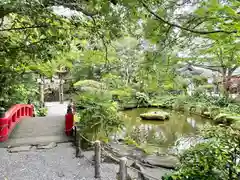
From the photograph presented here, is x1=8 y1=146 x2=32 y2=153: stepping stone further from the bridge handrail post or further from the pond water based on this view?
the pond water

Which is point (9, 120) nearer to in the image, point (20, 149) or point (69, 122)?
point (20, 149)

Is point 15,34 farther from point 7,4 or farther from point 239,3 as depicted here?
point 239,3

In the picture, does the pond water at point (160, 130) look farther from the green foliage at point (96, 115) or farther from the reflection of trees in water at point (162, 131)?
the green foliage at point (96, 115)

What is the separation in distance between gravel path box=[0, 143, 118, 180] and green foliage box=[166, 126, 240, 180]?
1.48 m

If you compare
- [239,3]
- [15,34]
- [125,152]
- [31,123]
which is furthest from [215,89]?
[239,3]

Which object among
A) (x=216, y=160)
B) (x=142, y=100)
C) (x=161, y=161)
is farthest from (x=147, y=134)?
(x=142, y=100)

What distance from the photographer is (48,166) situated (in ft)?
13.3

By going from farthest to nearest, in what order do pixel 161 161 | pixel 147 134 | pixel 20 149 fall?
1. pixel 147 134
2. pixel 161 161
3. pixel 20 149

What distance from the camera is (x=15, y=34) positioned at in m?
3.60

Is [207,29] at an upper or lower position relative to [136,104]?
upper

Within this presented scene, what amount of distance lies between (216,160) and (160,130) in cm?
682

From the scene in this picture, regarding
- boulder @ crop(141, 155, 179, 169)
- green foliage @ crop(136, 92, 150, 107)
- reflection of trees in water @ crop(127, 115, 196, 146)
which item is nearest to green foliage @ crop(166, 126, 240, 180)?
boulder @ crop(141, 155, 179, 169)

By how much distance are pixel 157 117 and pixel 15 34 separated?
345 inches

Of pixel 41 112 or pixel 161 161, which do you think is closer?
pixel 161 161
